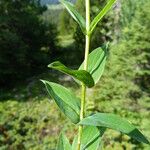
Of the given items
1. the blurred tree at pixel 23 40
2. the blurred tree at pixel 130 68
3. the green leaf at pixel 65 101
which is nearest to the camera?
the green leaf at pixel 65 101

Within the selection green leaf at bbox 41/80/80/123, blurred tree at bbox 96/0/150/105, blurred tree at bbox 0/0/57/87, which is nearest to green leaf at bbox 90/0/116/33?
green leaf at bbox 41/80/80/123

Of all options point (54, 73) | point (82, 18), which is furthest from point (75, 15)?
point (54, 73)

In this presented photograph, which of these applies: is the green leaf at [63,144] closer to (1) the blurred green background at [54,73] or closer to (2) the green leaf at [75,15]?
(2) the green leaf at [75,15]

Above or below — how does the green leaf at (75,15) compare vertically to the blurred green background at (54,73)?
above

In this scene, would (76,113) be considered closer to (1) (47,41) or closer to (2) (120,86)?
(2) (120,86)

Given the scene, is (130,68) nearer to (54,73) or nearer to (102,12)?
(54,73)

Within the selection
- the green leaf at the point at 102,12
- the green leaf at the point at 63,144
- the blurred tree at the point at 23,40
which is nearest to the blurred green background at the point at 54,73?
the blurred tree at the point at 23,40

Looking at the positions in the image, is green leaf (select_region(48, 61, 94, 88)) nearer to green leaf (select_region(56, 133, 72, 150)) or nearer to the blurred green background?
green leaf (select_region(56, 133, 72, 150))
